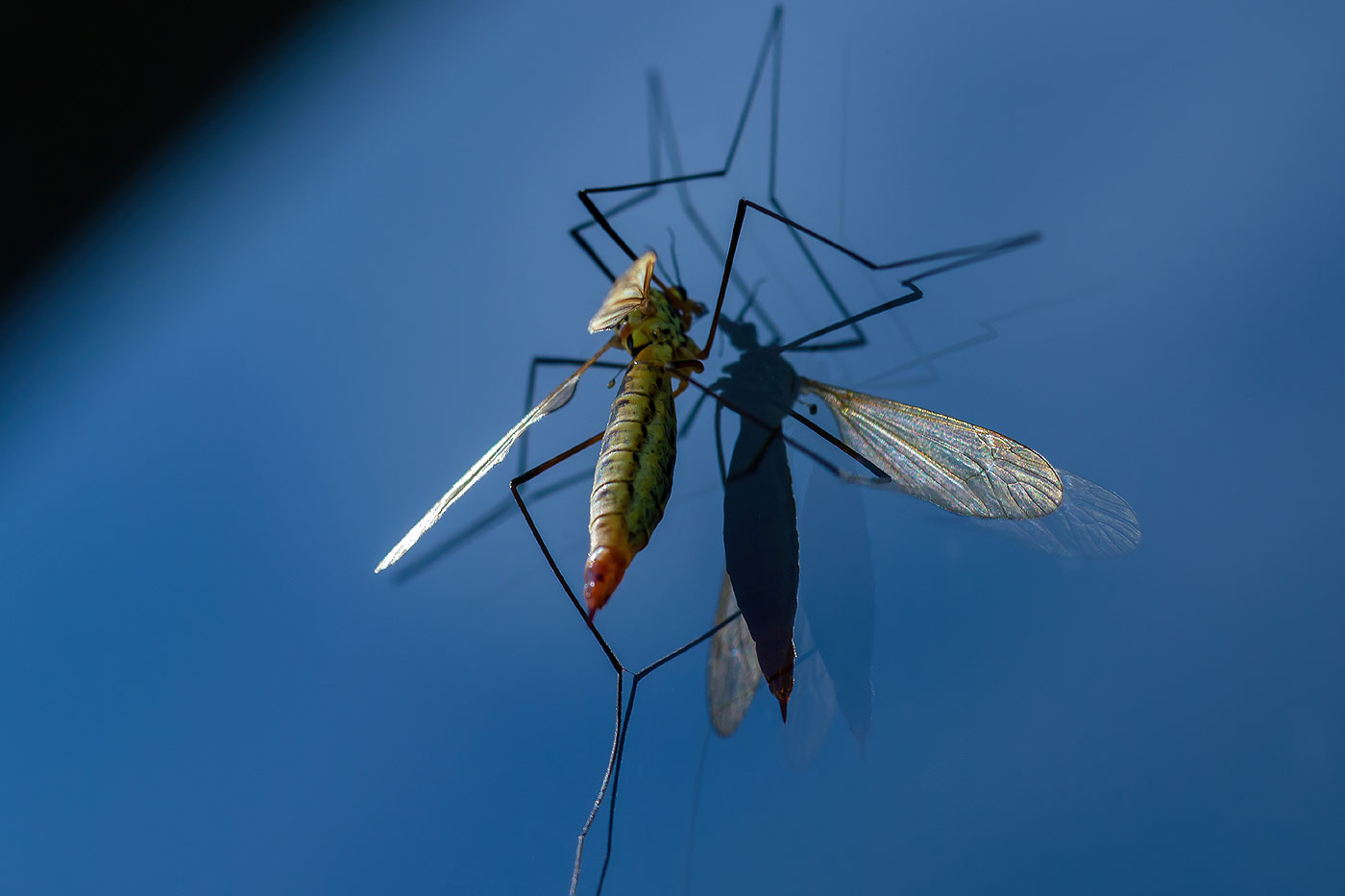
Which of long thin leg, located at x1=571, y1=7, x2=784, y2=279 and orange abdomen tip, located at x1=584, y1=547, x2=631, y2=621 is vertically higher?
long thin leg, located at x1=571, y1=7, x2=784, y2=279

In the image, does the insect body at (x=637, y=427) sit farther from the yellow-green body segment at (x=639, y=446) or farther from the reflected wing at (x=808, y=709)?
the reflected wing at (x=808, y=709)

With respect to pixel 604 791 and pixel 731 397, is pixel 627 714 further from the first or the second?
pixel 731 397

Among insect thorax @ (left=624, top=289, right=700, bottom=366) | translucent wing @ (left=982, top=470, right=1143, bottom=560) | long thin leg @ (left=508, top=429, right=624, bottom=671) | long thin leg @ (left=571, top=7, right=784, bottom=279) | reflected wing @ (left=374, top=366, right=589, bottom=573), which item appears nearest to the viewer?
translucent wing @ (left=982, top=470, right=1143, bottom=560)

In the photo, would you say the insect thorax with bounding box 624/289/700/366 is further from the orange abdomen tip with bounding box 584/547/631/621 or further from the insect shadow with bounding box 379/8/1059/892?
the orange abdomen tip with bounding box 584/547/631/621

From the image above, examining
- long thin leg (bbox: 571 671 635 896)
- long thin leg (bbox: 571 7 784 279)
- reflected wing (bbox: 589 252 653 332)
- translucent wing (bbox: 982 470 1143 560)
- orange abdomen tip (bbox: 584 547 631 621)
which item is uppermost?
long thin leg (bbox: 571 7 784 279)

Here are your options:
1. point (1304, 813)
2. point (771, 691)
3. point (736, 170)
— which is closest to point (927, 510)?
point (771, 691)

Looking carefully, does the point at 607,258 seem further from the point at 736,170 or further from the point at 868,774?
the point at 868,774

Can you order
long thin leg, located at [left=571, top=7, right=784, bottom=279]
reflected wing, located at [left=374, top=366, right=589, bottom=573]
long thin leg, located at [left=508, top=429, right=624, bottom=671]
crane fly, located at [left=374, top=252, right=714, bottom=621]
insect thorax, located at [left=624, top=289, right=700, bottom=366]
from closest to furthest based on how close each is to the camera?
crane fly, located at [left=374, top=252, right=714, bottom=621], long thin leg, located at [left=508, top=429, right=624, bottom=671], reflected wing, located at [left=374, top=366, right=589, bottom=573], insect thorax, located at [left=624, top=289, right=700, bottom=366], long thin leg, located at [left=571, top=7, right=784, bottom=279]

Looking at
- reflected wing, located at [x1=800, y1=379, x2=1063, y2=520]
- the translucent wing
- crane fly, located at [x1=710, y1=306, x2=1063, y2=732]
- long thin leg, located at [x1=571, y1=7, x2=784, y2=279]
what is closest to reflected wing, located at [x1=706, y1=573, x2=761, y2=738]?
crane fly, located at [x1=710, y1=306, x2=1063, y2=732]

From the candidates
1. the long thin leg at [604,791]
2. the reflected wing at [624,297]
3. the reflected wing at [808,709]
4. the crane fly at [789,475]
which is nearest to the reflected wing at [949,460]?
the crane fly at [789,475]
